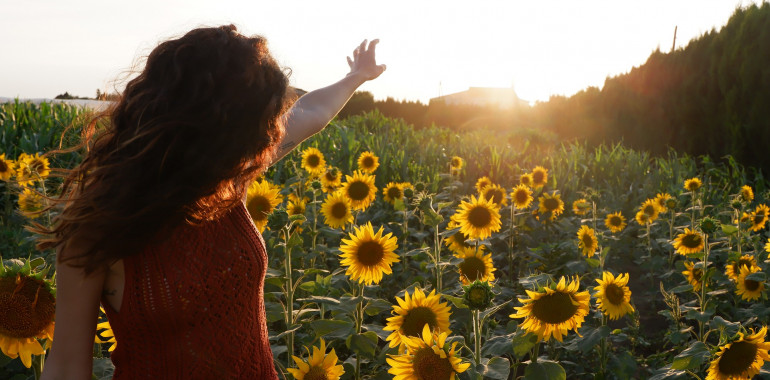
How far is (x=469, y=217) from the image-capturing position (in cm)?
325

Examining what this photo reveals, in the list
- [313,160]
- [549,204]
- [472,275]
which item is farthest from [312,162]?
[472,275]

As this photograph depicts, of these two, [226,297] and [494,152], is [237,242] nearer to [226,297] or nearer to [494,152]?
[226,297]

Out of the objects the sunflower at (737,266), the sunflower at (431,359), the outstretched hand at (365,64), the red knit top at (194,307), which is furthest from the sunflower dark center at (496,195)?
the red knit top at (194,307)

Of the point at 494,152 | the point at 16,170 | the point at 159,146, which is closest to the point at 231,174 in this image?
the point at 159,146

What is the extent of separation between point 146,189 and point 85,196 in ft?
0.40

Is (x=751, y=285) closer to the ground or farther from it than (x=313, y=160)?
closer to the ground

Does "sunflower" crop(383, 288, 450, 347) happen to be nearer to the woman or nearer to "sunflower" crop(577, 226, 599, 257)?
the woman

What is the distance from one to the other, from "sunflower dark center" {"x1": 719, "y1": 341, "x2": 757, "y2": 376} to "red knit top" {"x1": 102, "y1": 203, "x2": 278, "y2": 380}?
4.90 feet

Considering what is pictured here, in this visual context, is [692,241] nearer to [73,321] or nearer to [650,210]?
[650,210]

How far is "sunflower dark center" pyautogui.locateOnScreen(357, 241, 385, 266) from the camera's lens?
2398 mm

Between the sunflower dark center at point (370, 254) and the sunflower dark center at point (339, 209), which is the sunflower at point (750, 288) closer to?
the sunflower dark center at point (370, 254)

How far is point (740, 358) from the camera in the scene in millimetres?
1987

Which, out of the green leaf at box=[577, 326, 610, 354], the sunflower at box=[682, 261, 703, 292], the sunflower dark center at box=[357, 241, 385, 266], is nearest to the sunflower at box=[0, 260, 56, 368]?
the sunflower dark center at box=[357, 241, 385, 266]

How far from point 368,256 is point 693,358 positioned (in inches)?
47.2
